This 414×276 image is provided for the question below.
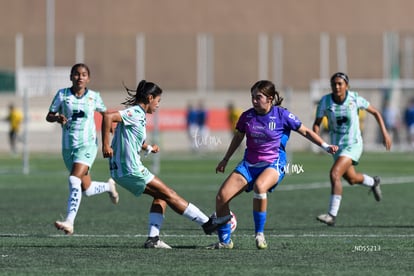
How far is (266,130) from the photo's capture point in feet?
40.9

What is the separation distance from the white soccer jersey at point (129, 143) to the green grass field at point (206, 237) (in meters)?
0.89

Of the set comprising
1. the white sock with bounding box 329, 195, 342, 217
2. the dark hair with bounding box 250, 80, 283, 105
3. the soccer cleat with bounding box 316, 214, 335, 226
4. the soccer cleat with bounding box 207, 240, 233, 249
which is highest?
the dark hair with bounding box 250, 80, 283, 105

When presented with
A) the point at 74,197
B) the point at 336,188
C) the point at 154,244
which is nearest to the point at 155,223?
the point at 154,244

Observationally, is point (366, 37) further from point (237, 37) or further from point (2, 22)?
point (2, 22)

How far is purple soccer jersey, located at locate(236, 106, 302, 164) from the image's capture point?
12.5 metres

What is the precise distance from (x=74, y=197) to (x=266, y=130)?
2.99m

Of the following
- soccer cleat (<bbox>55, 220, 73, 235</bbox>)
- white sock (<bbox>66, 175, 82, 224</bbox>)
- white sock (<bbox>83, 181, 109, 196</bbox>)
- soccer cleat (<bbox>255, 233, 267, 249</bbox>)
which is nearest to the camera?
soccer cleat (<bbox>255, 233, 267, 249</bbox>)

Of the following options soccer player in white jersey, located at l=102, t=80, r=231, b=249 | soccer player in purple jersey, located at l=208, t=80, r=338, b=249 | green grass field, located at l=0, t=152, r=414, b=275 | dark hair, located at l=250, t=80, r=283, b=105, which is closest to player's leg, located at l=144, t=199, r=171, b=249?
soccer player in white jersey, located at l=102, t=80, r=231, b=249

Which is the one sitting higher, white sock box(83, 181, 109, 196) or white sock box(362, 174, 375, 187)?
white sock box(83, 181, 109, 196)

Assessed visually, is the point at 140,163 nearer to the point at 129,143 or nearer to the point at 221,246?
the point at 129,143

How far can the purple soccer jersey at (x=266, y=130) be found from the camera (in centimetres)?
1247

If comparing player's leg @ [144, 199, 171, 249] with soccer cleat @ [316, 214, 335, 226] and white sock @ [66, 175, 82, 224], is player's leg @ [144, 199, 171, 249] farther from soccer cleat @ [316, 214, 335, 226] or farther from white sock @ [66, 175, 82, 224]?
soccer cleat @ [316, 214, 335, 226]

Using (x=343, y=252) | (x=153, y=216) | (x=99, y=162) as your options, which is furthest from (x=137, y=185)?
(x=99, y=162)

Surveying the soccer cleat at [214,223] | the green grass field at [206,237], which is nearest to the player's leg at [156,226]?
the green grass field at [206,237]
